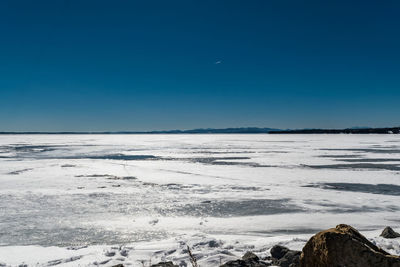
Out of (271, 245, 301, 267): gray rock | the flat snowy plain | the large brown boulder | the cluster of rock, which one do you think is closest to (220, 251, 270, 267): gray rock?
(271, 245, 301, 267): gray rock

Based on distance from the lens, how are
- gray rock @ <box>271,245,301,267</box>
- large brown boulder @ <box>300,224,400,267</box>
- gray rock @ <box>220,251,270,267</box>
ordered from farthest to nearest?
gray rock @ <box>271,245,301,267</box> → gray rock @ <box>220,251,270,267</box> → large brown boulder @ <box>300,224,400,267</box>

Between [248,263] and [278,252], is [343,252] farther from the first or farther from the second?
[278,252]

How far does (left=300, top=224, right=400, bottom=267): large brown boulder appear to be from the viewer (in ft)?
9.10

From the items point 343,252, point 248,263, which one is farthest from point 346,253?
point 248,263

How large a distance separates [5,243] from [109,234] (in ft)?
5.81

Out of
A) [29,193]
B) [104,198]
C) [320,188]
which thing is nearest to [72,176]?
[29,193]

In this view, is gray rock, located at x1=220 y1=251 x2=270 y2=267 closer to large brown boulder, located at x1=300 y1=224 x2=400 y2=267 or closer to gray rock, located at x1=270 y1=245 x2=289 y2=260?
gray rock, located at x1=270 y1=245 x2=289 y2=260

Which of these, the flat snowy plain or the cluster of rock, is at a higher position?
the cluster of rock

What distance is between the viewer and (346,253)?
9.31 feet

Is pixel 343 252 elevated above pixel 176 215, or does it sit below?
above

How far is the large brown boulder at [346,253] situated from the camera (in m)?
2.77

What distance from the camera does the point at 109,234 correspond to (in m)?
6.69

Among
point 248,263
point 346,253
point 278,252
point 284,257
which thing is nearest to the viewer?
point 346,253

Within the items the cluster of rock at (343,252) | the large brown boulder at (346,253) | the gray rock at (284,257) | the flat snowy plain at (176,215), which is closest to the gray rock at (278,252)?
the gray rock at (284,257)
